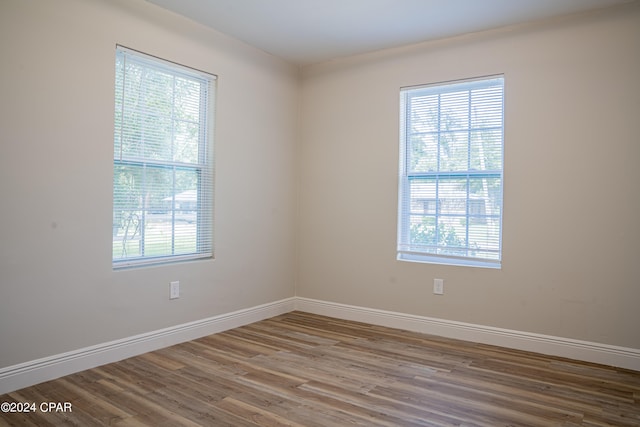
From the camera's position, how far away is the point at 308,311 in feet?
15.5

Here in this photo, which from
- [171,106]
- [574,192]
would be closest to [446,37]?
[574,192]

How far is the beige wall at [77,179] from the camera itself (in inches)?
104

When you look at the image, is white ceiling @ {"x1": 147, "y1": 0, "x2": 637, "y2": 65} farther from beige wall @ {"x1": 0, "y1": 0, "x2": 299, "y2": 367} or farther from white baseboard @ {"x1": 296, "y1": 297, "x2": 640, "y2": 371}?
white baseboard @ {"x1": 296, "y1": 297, "x2": 640, "y2": 371}

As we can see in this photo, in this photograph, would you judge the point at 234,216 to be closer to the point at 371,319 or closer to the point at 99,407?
the point at 371,319

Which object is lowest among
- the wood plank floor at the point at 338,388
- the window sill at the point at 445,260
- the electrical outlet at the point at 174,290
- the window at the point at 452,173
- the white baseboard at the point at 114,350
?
the wood plank floor at the point at 338,388

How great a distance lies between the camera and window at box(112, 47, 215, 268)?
323cm

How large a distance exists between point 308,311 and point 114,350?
81.0 inches

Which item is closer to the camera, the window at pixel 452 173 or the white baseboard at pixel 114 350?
the white baseboard at pixel 114 350

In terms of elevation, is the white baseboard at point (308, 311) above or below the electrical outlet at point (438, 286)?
below

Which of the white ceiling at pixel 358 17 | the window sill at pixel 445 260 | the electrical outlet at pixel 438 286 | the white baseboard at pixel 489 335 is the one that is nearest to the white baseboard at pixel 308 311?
the white baseboard at pixel 489 335

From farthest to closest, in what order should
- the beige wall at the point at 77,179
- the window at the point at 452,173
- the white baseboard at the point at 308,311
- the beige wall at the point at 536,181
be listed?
the window at the point at 452,173 → the beige wall at the point at 536,181 → the white baseboard at the point at 308,311 → the beige wall at the point at 77,179

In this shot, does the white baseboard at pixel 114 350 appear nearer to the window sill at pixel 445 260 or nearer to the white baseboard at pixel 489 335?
the white baseboard at pixel 489 335

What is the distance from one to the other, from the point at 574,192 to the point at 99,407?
3405 mm

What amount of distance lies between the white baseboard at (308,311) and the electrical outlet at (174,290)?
247 mm
